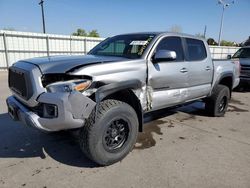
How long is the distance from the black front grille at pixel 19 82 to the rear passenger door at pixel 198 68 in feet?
9.70

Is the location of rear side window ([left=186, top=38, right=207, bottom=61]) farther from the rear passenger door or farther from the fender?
the fender

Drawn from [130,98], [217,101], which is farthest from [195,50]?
[130,98]

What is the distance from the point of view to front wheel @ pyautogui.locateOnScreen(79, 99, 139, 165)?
2.89 metres

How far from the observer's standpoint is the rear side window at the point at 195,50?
4.64 m

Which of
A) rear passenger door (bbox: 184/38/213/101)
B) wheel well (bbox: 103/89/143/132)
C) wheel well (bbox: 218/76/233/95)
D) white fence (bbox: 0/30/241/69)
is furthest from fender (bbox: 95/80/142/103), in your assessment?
white fence (bbox: 0/30/241/69)

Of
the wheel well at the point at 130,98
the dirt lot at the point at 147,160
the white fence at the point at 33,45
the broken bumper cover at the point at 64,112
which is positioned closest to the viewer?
the broken bumper cover at the point at 64,112

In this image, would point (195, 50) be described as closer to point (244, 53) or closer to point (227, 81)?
point (227, 81)

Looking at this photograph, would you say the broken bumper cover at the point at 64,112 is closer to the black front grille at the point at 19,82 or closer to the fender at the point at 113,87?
the fender at the point at 113,87

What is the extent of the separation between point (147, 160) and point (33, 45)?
45.2 feet

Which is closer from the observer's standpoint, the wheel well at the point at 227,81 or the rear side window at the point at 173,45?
the rear side window at the point at 173,45

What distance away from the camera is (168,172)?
3061 mm

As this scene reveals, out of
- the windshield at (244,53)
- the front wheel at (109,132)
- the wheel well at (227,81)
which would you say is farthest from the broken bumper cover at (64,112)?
the windshield at (244,53)

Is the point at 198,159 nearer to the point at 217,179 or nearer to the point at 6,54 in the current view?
the point at 217,179

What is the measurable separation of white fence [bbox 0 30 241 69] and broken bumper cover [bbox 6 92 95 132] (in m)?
12.8
